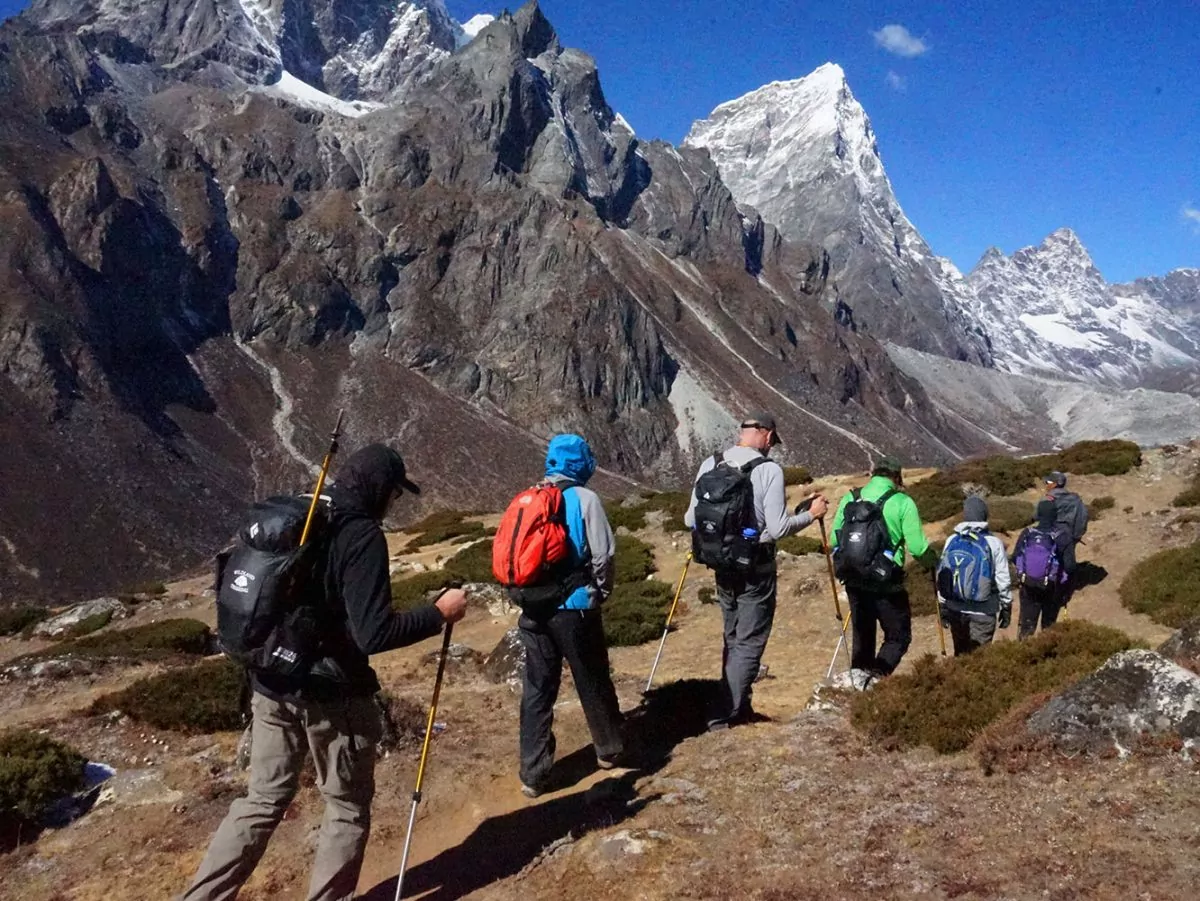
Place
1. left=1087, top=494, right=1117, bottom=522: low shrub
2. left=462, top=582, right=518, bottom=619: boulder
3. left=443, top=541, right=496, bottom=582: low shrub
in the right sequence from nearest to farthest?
left=462, top=582, right=518, bottom=619: boulder
left=1087, top=494, right=1117, bottom=522: low shrub
left=443, top=541, right=496, bottom=582: low shrub

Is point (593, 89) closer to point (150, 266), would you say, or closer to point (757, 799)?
point (150, 266)

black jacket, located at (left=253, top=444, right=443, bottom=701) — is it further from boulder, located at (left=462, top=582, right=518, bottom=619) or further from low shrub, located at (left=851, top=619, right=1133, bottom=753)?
boulder, located at (left=462, top=582, right=518, bottom=619)

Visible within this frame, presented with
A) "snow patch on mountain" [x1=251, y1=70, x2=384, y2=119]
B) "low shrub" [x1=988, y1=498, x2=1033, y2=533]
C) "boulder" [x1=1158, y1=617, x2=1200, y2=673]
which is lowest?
"boulder" [x1=1158, y1=617, x2=1200, y2=673]

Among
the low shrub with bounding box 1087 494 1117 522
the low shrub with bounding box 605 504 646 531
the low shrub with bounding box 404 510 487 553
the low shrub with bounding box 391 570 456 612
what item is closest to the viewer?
the low shrub with bounding box 391 570 456 612

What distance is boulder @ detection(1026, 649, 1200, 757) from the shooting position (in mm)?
6023

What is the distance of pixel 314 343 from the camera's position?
378 feet

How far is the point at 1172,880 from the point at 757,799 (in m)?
2.76

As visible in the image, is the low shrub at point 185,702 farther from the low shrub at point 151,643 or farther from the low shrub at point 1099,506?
the low shrub at point 1099,506

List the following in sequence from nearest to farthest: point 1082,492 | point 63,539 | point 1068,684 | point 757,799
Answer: point 757,799, point 1068,684, point 1082,492, point 63,539

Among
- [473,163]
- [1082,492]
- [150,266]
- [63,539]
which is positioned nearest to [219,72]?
[473,163]

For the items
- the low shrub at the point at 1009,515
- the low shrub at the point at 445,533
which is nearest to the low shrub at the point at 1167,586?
the low shrub at the point at 1009,515

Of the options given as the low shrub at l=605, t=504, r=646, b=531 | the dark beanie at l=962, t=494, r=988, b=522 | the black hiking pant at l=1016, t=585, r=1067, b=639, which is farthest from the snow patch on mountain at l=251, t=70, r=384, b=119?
the dark beanie at l=962, t=494, r=988, b=522

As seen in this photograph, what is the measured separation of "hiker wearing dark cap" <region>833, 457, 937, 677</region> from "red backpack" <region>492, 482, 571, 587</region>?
3720mm

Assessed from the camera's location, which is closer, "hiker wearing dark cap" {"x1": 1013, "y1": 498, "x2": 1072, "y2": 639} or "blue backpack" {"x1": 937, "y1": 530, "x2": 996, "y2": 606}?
"blue backpack" {"x1": 937, "y1": 530, "x2": 996, "y2": 606}
